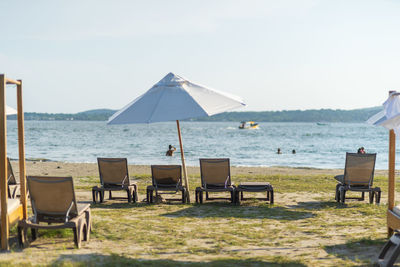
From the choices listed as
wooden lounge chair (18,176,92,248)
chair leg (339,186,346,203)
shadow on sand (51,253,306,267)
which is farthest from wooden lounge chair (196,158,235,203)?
shadow on sand (51,253,306,267)

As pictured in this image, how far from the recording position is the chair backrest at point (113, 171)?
8719mm

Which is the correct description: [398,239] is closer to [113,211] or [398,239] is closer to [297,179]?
[113,211]

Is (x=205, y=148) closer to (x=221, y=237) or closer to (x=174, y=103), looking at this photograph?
(x=174, y=103)

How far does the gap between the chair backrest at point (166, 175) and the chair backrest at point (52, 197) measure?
3.21 m

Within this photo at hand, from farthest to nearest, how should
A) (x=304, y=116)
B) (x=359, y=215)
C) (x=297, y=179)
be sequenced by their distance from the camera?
1. (x=304, y=116)
2. (x=297, y=179)
3. (x=359, y=215)

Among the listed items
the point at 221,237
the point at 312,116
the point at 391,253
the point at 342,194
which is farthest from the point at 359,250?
the point at 312,116

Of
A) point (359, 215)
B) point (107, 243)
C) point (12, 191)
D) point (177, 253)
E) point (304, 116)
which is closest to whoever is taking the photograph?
point (177, 253)

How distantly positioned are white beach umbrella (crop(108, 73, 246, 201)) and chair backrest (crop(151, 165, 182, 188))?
121cm

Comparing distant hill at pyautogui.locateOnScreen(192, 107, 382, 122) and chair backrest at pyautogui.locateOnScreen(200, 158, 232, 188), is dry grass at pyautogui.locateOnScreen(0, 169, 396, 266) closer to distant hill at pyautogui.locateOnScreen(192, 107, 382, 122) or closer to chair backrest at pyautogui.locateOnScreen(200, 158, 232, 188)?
chair backrest at pyautogui.locateOnScreen(200, 158, 232, 188)

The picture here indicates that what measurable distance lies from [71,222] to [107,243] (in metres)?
0.57

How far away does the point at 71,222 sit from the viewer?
209 inches

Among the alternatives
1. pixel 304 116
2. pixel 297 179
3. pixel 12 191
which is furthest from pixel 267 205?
pixel 304 116

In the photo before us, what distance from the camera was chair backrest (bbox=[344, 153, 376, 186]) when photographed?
8695 mm

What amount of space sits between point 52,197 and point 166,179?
11.3 ft
